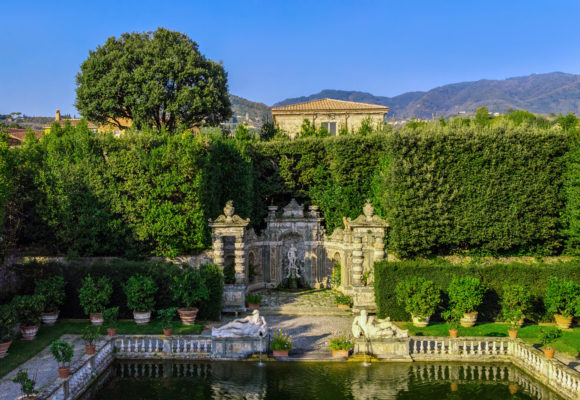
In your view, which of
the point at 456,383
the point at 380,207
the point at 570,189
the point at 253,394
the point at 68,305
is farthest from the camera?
the point at 380,207

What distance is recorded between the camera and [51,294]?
19406mm

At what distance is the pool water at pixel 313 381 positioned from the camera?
1385 centimetres

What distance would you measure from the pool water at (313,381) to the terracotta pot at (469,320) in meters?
3.71

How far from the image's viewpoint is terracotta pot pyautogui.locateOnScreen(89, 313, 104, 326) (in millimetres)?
19750

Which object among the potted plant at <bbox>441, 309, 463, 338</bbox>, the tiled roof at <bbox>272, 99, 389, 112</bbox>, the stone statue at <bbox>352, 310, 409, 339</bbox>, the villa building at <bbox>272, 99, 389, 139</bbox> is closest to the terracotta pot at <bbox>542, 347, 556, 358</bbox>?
the potted plant at <bbox>441, 309, 463, 338</bbox>

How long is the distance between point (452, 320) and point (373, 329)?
14.5 ft

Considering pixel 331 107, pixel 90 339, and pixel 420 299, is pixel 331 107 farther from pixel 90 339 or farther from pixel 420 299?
pixel 90 339

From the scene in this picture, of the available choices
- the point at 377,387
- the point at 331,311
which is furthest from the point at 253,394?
the point at 331,311

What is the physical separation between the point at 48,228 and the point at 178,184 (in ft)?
21.8

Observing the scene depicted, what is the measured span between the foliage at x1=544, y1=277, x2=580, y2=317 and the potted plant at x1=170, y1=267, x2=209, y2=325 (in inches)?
566

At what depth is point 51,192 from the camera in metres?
23.2

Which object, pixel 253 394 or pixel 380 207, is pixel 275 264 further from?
pixel 253 394

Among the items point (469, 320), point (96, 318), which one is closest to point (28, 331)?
point (96, 318)

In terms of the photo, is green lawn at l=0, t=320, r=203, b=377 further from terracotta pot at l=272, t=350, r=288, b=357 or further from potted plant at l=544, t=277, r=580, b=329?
potted plant at l=544, t=277, r=580, b=329
